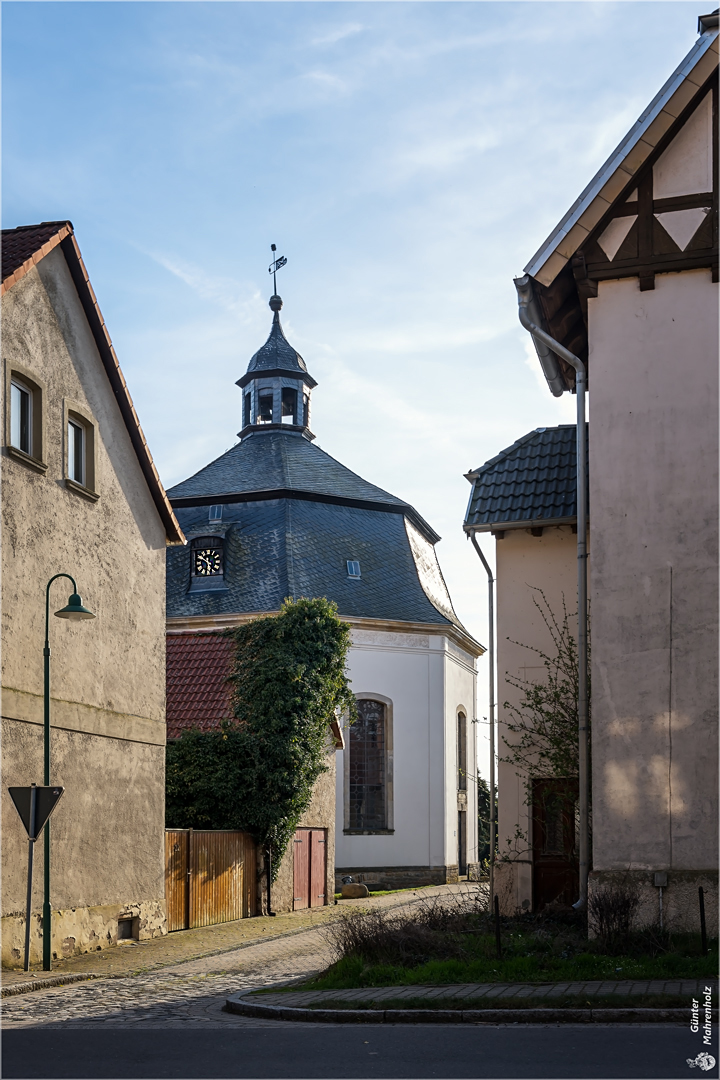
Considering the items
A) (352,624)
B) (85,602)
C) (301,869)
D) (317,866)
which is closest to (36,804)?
(85,602)

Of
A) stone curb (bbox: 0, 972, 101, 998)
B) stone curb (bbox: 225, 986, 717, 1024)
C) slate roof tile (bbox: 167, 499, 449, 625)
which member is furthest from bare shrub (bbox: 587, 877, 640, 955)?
slate roof tile (bbox: 167, 499, 449, 625)

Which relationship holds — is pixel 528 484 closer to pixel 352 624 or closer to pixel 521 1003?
pixel 521 1003

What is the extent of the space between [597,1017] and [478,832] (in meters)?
31.9

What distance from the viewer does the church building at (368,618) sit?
3512 cm

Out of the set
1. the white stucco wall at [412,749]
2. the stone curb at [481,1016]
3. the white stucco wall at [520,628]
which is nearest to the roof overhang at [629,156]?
the white stucco wall at [520,628]

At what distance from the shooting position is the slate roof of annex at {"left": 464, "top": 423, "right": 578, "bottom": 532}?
1656 centimetres

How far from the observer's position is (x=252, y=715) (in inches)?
906

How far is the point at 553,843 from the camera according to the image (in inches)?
650

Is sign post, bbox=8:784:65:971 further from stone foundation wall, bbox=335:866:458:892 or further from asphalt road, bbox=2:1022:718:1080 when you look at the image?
stone foundation wall, bbox=335:866:458:892

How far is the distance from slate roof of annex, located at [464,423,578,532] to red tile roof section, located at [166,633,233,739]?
8.52 meters

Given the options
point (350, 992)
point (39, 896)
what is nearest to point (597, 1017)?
point (350, 992)

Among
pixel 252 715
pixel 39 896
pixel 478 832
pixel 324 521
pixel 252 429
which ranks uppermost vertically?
pixel 252 429

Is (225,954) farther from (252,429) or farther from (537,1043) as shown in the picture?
(252,429)

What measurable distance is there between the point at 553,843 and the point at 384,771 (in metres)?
19.5
